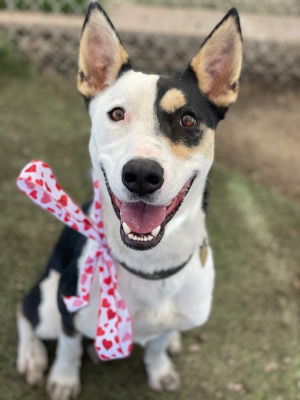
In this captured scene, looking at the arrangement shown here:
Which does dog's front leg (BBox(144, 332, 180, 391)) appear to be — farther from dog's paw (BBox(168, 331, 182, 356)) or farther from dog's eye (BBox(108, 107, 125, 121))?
dog's eye (BBox(108, 107, 125, 121))

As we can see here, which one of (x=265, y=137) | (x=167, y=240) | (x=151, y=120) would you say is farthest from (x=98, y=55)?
(x=265, y=137)

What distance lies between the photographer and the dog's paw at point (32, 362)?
3.00m

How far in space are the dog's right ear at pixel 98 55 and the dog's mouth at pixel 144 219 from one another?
1.59 ft

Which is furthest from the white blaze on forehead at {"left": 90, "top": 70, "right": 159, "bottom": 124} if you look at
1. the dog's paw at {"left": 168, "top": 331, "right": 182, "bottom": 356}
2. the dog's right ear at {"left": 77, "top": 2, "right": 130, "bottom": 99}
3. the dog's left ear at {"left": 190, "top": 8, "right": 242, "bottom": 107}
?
the dog's paw at {"left": 168, "top": 331, "right": 182, "bottom": 356}

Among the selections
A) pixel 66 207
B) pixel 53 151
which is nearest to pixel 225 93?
pixel 66 207

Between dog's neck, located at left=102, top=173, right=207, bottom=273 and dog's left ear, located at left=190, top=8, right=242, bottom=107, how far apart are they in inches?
14.7

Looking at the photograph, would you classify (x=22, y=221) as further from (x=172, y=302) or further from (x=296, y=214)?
(x=296, y=214)

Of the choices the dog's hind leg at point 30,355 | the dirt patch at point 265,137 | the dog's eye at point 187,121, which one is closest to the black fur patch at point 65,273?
the dog's hind leg at point 30,355

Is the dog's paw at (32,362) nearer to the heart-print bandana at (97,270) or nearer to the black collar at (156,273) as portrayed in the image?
the heart-print bandana at (97,270)

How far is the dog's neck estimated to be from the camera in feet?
7.32

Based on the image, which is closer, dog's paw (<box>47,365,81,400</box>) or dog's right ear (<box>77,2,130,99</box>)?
dog's right ear (<box>77,2,130,99</box>)

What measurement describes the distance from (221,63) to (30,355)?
6.31 ft

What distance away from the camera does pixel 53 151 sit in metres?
4.72

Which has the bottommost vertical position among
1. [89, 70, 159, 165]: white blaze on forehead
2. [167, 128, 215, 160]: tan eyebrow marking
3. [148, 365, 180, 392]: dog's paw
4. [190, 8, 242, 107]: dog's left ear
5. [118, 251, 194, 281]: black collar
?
[148, 365, 180, 392]: dog's paw
